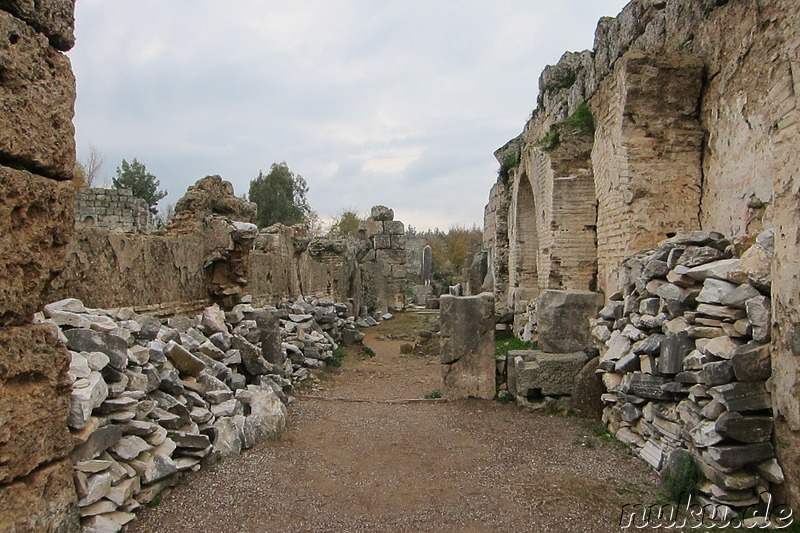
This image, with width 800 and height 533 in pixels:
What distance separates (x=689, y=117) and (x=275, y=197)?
1038 inches

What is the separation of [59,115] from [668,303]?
4552mm

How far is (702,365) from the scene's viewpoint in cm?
394

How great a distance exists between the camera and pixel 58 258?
2.63 meters

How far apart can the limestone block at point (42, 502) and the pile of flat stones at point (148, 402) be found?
1.20ft

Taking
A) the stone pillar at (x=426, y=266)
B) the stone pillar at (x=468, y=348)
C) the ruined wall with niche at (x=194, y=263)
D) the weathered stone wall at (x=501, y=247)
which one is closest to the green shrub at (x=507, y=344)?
the weathered stone wall at (x=501, y=247)

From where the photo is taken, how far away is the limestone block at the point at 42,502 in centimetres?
233

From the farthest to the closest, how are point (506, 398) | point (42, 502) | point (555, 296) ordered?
point (555, 296) → point (506, 398) → point (42, 502)

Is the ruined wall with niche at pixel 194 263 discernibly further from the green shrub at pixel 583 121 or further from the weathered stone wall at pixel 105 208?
the weathered stone wall at pixel 105 208

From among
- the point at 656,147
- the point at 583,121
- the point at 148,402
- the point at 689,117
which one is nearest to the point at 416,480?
the point at 148,402

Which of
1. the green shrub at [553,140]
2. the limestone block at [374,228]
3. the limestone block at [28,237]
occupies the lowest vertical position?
the limestone block at [28,237]

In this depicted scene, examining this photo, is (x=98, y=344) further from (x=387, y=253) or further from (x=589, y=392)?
(x=387, y=253)

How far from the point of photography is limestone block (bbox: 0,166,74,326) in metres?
2.29

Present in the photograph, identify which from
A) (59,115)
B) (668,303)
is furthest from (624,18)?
(59,115)

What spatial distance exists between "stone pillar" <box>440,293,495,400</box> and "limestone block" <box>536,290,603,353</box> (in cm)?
71
